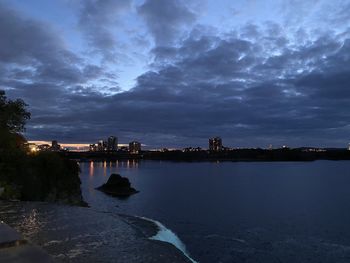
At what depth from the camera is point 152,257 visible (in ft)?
49.1

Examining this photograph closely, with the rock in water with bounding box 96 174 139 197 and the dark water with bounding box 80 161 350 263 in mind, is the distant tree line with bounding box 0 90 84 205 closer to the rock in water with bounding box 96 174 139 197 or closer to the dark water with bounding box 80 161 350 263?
the dark water with bounding box 80 161 350 263

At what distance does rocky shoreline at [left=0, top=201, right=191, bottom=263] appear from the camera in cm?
1476

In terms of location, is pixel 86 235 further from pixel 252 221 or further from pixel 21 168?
pixel 252 221

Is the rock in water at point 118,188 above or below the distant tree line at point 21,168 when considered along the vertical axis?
below

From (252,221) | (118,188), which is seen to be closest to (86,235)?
(252,221)

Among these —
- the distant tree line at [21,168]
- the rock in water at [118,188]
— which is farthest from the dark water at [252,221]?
the distant tree line at [21,168]

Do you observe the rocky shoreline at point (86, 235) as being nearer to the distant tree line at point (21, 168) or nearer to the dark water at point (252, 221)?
the distant tree line at point (21, 168)

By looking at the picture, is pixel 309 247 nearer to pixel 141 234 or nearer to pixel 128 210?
pixel 141 234

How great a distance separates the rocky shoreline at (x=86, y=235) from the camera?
14.8 metres

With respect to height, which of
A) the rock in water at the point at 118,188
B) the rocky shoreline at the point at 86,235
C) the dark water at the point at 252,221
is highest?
the rocky shoreline at the point at 86,235

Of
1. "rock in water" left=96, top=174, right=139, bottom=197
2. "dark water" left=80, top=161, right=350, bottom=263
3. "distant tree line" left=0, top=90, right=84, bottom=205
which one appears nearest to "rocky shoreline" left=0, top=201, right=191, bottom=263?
"distant tree line" left=0, top=90, right=84, bottom=205

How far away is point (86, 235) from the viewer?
18125 millimetres

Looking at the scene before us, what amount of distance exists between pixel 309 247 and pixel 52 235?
33481 millimetres

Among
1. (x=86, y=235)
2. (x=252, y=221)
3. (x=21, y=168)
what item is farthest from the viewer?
(x=252, y=221)
